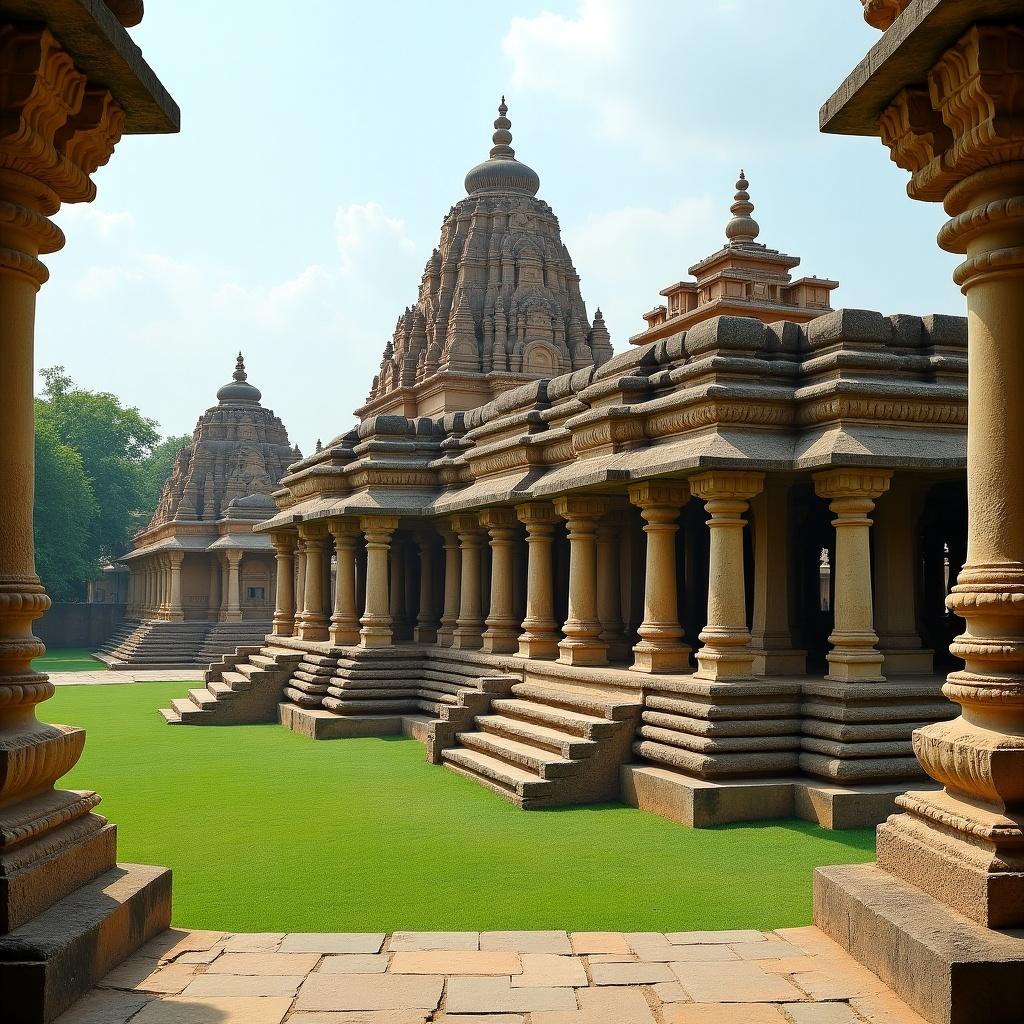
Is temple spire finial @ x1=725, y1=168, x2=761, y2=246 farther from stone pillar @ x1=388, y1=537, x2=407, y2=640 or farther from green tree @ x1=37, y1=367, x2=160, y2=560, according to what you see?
green tree @ x1=37, y1=367, x2=160, y2=560

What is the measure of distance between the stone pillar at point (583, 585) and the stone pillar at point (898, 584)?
2.79 metres

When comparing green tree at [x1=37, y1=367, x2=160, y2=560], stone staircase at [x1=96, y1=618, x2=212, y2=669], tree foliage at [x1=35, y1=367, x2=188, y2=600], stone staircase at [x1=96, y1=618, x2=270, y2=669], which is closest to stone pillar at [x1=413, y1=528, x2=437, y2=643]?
stone staircase at [x1=96, y1=618, x2=270, y2=669]

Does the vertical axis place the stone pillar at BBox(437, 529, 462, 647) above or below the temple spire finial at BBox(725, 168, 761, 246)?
below

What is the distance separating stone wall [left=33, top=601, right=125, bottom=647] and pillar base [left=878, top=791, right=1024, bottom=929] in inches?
1597

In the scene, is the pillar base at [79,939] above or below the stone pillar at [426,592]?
below

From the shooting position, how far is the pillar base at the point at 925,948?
3.89 metres

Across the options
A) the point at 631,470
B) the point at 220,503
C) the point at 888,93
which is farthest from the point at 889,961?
the point at 220,503

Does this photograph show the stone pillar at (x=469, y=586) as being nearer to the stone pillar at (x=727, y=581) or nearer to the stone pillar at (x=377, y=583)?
the stone pillar at (x=377, y=583)

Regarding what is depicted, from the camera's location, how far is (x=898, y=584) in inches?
405

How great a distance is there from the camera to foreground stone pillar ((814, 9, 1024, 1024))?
429cm

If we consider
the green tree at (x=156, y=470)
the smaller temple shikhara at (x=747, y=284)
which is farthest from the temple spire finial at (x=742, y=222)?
the green tree at (x=156, y=470)

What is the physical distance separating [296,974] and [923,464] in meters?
6.33

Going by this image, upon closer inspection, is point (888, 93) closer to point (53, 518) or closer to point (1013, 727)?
point (1013, 727)

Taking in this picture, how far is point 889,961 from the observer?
14.5 feet
